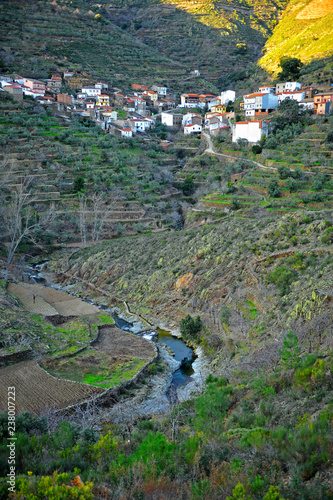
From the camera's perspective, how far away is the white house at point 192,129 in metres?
62.9

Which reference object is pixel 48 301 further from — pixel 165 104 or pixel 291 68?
pixel 165 104

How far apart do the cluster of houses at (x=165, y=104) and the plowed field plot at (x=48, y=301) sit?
31873mm

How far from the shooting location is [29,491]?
604 centimetres

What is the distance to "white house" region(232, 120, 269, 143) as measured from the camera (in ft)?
157

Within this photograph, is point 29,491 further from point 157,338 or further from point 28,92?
point 28,92

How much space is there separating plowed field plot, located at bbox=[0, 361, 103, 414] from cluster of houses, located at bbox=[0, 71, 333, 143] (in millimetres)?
39982

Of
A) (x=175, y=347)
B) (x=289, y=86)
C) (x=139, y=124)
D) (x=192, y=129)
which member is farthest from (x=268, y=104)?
(x=175, y=347)

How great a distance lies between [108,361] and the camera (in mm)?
18938

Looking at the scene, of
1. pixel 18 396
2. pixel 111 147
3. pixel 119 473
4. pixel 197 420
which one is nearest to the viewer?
pixel 119 473

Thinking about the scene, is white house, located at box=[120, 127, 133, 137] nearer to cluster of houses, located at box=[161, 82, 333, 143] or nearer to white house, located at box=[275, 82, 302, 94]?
cluster of houses, located at box=[161, 82, 333, 143]

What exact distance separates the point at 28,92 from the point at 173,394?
58.3 m

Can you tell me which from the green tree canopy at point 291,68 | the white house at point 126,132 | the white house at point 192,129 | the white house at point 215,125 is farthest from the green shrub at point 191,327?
the green tree canopy at point 291,68

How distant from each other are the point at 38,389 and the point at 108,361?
13.6 feet

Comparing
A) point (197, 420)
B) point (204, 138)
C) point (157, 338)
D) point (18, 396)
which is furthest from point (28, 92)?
point (197, 420)
